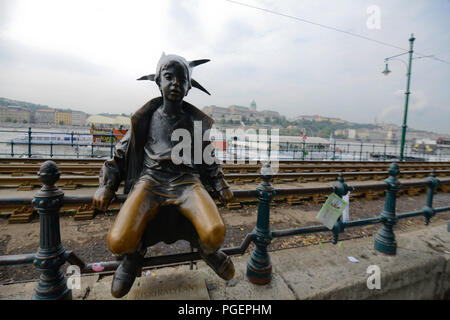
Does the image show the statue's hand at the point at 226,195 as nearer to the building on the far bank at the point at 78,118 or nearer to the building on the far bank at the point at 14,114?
the building on the far bank at the point at 14,114

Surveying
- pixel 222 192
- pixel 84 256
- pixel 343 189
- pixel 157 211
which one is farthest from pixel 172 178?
pixel 84 256

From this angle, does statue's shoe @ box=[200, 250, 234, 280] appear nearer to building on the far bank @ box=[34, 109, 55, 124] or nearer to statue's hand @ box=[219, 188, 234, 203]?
statue's hand @ box=[219, 188, 234, 203]

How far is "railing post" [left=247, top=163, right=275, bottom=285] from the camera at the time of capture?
7.15 feet

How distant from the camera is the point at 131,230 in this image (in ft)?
4.80

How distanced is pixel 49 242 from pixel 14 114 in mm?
70684

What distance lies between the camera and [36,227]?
461cm

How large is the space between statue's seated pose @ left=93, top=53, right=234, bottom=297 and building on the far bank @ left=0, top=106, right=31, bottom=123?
6067 centimetres

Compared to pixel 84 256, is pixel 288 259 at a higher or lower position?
higher

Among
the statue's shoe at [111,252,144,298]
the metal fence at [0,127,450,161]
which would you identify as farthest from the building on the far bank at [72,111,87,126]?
the statue's shoe at [111,252,144,298]

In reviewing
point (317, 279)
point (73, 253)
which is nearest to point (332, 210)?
point (317, 279)

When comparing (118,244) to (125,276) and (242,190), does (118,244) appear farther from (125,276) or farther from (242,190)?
(242,190)

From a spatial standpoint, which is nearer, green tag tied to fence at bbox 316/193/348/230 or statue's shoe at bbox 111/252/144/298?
statue's shoe at bbox 111/252/144/298
